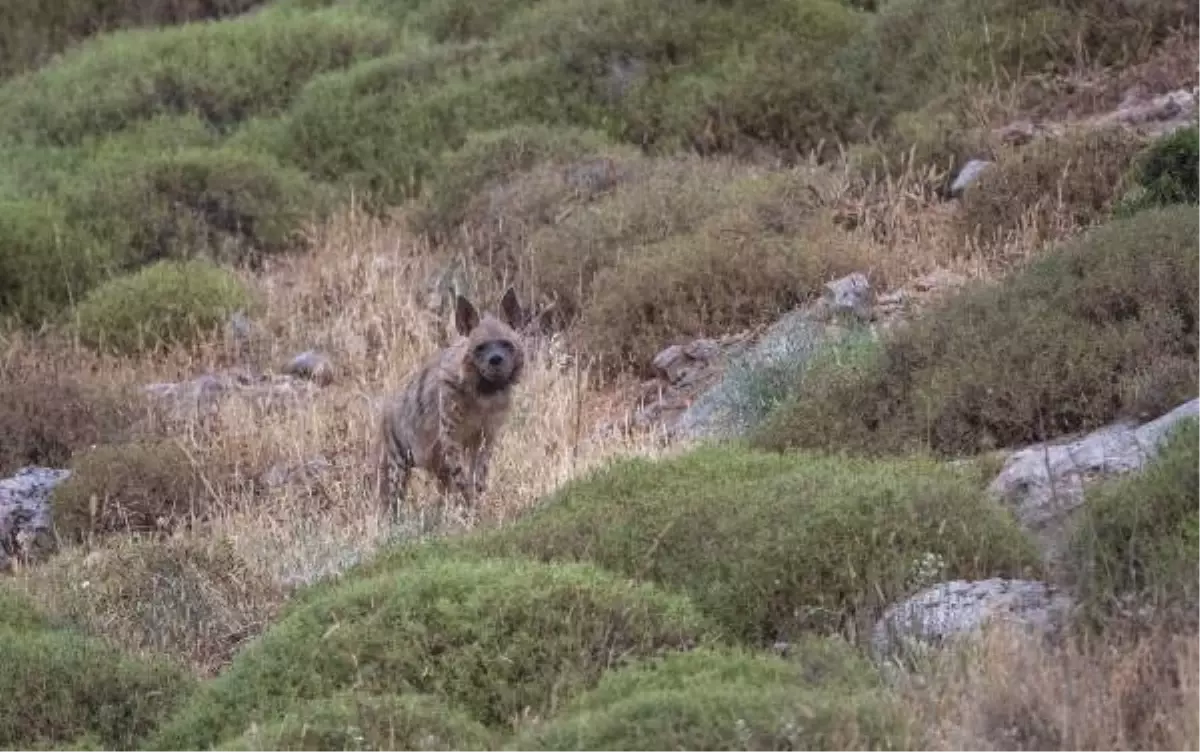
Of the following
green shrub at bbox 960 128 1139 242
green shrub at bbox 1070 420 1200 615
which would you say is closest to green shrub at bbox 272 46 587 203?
green shrub at bbox 960 128 1139 242

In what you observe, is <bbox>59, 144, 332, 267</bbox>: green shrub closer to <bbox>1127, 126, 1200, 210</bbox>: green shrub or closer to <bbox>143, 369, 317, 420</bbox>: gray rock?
<bbox>143, 369, 317, 420</bbox>: gray rock

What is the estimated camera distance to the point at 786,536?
9523 millimetres

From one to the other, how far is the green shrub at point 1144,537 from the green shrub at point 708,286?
7.94 m

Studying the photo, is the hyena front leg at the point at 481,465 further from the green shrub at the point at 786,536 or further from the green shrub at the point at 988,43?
the green shrub at the point at 988,43

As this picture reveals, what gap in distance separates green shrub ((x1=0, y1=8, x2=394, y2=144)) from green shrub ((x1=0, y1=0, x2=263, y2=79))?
307 centimetres

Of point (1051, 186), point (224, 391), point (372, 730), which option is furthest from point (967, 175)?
point (372, 730)

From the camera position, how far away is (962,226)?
56.6 feet

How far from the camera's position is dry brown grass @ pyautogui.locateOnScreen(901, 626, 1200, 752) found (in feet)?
23.8

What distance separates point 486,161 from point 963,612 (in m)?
13.1

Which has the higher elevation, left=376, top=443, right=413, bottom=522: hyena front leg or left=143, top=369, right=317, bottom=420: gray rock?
left=376, top=443, right=413, bottom=522: hyena front leg

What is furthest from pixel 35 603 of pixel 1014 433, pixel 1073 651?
pixel 1073 651

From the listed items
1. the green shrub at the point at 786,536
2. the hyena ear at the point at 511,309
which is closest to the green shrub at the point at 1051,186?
the hyena ear at the point at 511,309

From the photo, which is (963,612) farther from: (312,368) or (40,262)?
(40,262)

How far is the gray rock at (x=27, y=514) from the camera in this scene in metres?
14.6
